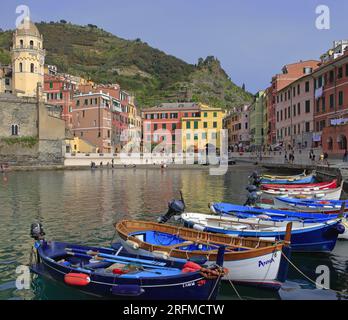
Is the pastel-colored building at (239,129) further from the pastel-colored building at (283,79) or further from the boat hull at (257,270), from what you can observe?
the boat hull at (257,270)

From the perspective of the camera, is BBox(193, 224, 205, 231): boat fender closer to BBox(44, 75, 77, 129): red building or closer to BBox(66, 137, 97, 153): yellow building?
BBox(66, 137, 97, 153): yellow building

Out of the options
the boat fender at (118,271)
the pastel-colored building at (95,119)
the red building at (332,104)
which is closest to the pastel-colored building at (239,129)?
the pastel-colored building at (95,119)

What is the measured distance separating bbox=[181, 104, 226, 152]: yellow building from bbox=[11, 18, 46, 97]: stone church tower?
Result: 119ft

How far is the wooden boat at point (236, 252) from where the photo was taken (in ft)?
Result: 40.7

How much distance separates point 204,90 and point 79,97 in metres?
84.3

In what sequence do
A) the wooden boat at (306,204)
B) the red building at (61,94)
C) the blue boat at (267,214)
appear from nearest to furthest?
1. the blue boat at (267,214)
2. the wooden boat at (306,204)
3. the red building at (61,94)

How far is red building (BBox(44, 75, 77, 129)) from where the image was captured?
3593 inches

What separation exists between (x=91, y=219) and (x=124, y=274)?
13987mm

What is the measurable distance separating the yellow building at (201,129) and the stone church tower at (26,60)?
3625cm

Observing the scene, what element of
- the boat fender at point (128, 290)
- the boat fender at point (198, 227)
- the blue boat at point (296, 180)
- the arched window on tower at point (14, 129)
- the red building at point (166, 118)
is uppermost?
the red building at point (166, 118)

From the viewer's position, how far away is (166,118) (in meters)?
104

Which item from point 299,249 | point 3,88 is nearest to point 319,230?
point 299,249

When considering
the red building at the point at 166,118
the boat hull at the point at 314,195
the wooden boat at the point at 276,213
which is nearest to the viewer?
the wooden boat at the point at 276,213
